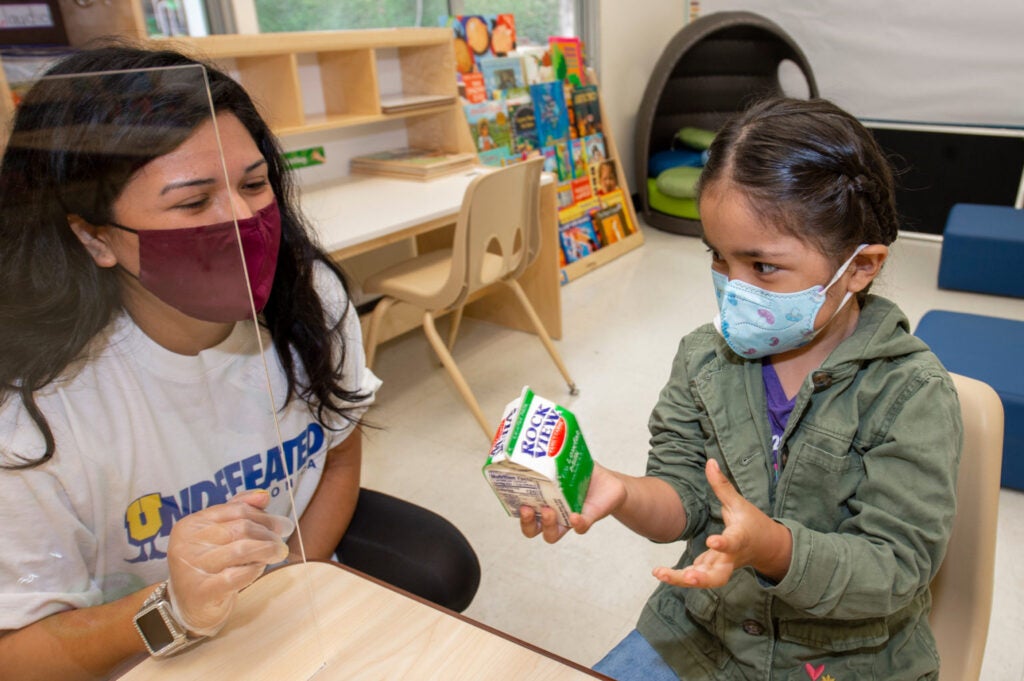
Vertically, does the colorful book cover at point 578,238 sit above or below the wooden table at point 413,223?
below

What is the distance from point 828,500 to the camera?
0.85m

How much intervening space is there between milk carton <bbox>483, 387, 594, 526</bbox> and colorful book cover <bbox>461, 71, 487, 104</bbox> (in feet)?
10.0

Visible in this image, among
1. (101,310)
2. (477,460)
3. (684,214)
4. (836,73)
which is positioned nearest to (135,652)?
(101,310)

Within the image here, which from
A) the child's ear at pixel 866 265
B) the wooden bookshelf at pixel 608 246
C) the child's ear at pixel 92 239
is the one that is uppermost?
the child's ear at pixel 92 239

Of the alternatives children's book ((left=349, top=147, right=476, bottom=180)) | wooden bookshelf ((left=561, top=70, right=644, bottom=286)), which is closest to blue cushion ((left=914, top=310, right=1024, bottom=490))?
children's book ((left=349, top=147, right=476, bottom=180))

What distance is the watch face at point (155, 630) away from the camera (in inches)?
29.1

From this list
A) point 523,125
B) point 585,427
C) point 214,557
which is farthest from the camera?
point 523,125

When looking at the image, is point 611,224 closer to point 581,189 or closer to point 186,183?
point 581,189

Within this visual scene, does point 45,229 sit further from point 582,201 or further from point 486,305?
point 582,201

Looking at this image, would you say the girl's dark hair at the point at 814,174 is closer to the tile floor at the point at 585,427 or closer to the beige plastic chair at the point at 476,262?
the tile floor at the point at 585,427

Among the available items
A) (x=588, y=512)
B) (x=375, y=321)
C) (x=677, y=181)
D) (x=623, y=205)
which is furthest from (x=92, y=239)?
(x=677, y=181)

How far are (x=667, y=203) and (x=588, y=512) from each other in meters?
4.13

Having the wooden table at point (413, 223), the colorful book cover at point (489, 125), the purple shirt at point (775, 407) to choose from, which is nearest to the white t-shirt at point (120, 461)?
the purple shirt at point (775, 407)

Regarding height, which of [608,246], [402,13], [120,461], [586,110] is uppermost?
[402,13]
